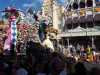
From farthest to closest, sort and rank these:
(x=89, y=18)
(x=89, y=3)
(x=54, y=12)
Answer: (x=54, y=12) → (x=89, y=3) → (x=89, y=18)

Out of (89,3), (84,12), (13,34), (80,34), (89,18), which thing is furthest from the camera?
(89,3)

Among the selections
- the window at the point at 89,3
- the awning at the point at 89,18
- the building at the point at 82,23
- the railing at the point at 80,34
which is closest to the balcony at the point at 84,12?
the building at the point at 82,23

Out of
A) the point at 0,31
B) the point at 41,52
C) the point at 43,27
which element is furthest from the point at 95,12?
the point at 41,52

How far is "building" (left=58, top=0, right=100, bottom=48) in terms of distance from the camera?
2803cm

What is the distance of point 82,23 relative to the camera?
30328 millimetres

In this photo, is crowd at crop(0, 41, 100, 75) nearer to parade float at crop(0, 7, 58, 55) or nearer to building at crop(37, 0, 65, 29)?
parade float at crop(0, 7, 58, 55)

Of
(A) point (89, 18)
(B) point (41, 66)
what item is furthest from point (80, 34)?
(B) point (41, 66)

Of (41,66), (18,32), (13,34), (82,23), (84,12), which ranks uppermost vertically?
(84,12)

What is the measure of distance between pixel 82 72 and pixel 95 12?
2557 cm

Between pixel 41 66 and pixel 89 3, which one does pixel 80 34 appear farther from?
pixel 41 66

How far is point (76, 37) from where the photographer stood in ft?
96.9

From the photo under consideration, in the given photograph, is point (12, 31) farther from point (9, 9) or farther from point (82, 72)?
point (82, 72)

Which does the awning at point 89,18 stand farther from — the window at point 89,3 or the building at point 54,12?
the building at point 54,12

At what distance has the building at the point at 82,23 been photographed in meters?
28.0
